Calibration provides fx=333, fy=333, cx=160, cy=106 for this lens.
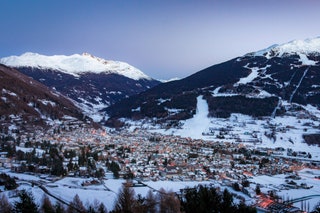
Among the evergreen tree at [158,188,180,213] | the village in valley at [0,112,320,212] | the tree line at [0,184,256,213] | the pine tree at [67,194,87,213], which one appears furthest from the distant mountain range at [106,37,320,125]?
the evergreen tree at [158,188,180,213]

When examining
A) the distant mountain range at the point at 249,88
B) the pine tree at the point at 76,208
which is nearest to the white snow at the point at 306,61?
the distant mountain range at the point at 249,88

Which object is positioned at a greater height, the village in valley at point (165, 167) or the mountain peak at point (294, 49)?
the mountain peak at point (294, 49)

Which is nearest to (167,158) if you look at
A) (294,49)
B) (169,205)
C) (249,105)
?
(169,205)

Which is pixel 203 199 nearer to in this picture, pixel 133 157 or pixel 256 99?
pixel 133 157

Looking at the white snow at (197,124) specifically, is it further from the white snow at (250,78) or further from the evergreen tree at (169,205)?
the evergreen tree at (169,205)

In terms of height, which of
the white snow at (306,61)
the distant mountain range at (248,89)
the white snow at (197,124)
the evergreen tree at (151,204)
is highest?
the white snow at (306,61)

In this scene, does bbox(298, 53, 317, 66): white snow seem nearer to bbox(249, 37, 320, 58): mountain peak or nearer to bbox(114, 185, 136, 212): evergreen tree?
bbox(249, 37, 320, 58): mountain peak

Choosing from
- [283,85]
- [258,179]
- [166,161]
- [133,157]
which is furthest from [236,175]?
[283,85]
